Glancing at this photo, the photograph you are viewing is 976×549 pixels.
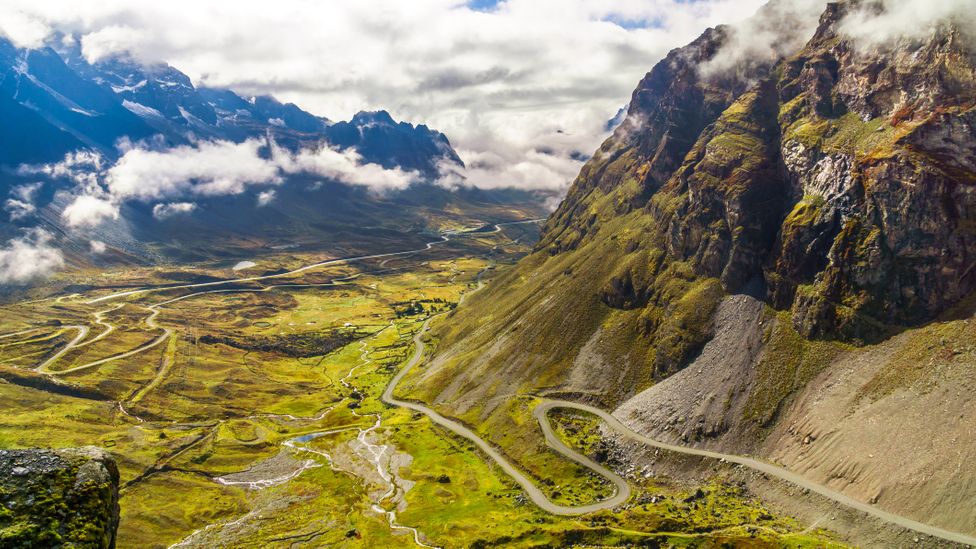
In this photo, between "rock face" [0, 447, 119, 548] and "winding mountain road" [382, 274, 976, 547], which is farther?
"winding mountain road" [382, 274, 976, 547]

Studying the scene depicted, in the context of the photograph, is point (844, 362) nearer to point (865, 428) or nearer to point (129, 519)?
point (865, 428)

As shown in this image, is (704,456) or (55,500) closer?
(55,500)

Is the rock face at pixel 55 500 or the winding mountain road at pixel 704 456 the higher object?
the rock face at pixel 55 500

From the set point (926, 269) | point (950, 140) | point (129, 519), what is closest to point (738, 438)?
point (926, 269)

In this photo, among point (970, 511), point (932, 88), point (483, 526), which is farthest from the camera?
point (932, 88)

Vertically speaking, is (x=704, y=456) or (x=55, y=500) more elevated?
(x=55, y=500)

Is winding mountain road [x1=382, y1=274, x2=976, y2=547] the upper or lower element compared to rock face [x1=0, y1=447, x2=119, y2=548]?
lower

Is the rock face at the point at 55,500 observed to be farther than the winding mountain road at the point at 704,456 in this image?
No

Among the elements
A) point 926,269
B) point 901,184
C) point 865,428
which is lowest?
point 865,428
